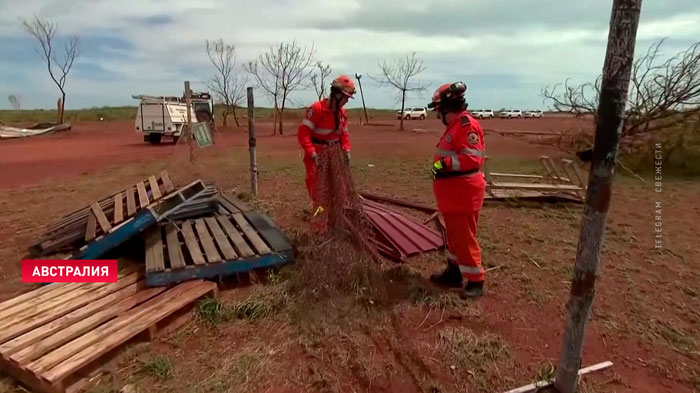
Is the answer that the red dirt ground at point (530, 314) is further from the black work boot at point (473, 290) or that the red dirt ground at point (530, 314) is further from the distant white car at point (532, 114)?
the distant white car at point (532, 114)

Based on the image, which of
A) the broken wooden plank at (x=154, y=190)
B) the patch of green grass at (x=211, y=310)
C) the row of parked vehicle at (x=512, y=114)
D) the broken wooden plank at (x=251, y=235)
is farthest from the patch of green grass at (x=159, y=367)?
the row of parked vehicle at (x=512, y=114)

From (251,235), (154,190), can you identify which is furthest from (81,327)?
(154,190)

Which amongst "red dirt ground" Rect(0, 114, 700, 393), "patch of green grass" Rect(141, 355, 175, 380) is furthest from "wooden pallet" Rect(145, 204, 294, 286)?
"patch of green grass" Rect(141, 355, 175, 380)

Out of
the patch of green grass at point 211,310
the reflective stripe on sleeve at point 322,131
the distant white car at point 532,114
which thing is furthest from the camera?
the distant white car at point 532,114

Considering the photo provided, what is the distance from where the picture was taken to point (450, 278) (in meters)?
3.78

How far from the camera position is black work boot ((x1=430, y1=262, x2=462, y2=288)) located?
12.3ft

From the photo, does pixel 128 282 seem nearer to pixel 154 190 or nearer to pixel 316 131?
pixel 154 190

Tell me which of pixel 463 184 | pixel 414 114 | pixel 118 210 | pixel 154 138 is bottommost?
pixel 118 210

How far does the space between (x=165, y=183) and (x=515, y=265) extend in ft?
12.9

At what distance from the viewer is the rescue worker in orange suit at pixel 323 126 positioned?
421 cm

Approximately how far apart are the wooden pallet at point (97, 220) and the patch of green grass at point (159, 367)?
174 centimetres

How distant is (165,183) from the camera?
4.96 meters

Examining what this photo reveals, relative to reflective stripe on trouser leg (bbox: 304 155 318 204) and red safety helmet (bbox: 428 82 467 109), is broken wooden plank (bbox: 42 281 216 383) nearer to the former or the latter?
reflective stripe on trouser leg (bbox: 304 155 318 204)

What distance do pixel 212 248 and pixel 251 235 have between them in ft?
1.45
